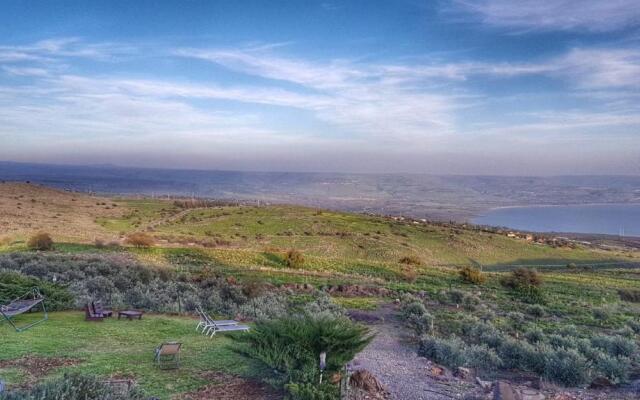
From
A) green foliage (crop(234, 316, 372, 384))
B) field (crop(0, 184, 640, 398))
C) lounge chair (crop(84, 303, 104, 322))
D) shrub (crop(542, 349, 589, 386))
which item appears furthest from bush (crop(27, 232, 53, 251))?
shrub (crop(542, 349, 589, 386))

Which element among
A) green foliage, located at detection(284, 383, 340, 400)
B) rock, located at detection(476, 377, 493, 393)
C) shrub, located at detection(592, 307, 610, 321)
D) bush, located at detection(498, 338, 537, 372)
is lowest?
shrub, located at detection(592, 307, 610, 321)

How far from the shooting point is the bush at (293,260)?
3003 cm

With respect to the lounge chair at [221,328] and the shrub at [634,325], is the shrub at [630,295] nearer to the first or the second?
the shrub at [634,325]

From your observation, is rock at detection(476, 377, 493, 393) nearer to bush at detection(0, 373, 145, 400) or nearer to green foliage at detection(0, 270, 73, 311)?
bush at detection(0, 373, 145, 400)

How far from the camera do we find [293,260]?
30406 mm

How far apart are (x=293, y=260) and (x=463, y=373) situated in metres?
21.9

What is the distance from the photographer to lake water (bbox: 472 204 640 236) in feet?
403

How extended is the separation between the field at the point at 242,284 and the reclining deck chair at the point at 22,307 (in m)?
0.32

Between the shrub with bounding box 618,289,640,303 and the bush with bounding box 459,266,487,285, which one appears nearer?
the shrub with bounding box 618,289,640,303

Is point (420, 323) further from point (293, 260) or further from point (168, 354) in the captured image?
A: point (293, 260)

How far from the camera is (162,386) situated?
24.2 ft

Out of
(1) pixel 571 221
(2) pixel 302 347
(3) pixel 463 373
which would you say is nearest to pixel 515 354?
(3) pixel 463 373

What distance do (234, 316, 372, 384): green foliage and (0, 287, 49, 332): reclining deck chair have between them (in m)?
6.38

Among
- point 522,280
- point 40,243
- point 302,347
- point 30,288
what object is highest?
point 302,347
